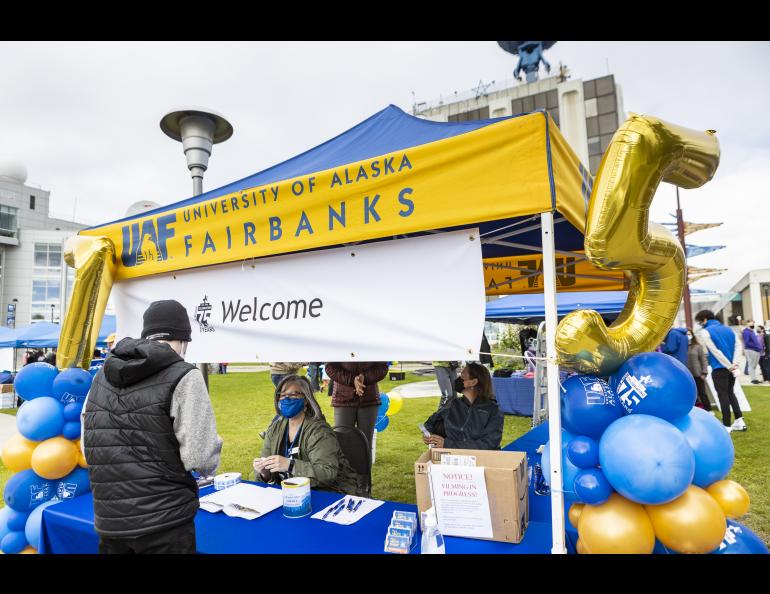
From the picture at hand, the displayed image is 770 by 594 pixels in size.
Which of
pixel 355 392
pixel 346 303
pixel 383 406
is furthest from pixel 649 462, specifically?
pixel 383 406

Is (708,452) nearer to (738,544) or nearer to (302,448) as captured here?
(738,544)

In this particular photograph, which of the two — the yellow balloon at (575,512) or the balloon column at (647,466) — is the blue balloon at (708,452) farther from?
the yellow balloon at (575,512)

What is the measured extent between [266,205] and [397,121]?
89 centimetres

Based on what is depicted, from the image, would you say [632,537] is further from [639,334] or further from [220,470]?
[220,470]

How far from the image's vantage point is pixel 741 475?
501cm

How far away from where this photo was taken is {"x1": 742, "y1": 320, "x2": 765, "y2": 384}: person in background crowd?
1192 centimetres

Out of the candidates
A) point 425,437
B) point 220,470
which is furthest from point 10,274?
point 425,437

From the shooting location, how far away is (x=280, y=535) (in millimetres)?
2135

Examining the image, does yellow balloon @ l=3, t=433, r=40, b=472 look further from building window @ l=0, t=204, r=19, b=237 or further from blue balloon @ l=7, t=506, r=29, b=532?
building window @ l=0, t=204, r=19, b=237

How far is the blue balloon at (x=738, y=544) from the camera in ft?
5.76

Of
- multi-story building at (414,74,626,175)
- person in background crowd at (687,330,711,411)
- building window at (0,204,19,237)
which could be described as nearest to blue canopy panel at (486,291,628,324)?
person in background crowd at (687,330,711,411)

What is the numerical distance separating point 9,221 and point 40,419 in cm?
5393

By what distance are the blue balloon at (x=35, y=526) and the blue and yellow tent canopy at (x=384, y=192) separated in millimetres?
1627

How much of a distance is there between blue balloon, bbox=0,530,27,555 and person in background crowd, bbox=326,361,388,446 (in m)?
2.44
